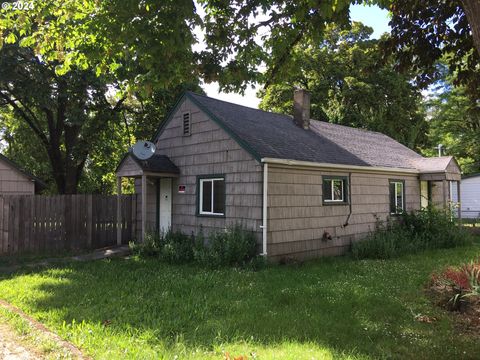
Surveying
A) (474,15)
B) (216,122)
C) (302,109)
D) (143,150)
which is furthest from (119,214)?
(474,15)

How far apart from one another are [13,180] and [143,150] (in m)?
6.31

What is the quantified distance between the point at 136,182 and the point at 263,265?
723 centimetres

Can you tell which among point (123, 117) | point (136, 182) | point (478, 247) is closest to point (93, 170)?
point (123, 117)

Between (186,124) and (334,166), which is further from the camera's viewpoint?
(186,124)

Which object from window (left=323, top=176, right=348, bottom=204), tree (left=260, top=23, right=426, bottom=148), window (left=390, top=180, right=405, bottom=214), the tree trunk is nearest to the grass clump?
window (left=323, top=176, right=348, bottom=204)

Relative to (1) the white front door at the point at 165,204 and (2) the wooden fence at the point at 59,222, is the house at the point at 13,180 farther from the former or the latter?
(1) the white front door at the point at 165,204

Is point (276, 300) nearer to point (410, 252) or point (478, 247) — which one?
point (410, 252)

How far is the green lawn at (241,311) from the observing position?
4.85 m

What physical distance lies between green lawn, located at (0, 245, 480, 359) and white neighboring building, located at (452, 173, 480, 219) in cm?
→ 2145

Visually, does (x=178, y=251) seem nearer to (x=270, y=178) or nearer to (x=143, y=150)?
(x=270, y=178)

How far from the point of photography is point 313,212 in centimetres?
1177

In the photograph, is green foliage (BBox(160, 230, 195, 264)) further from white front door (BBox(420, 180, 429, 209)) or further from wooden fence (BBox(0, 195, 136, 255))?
white front door (BBox(420, 180, 429, 209))

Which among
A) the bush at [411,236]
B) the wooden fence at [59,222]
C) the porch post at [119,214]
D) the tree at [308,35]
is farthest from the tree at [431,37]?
the wooden fence at [59,222]

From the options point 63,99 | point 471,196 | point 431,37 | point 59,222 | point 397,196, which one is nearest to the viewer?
point 431,37
